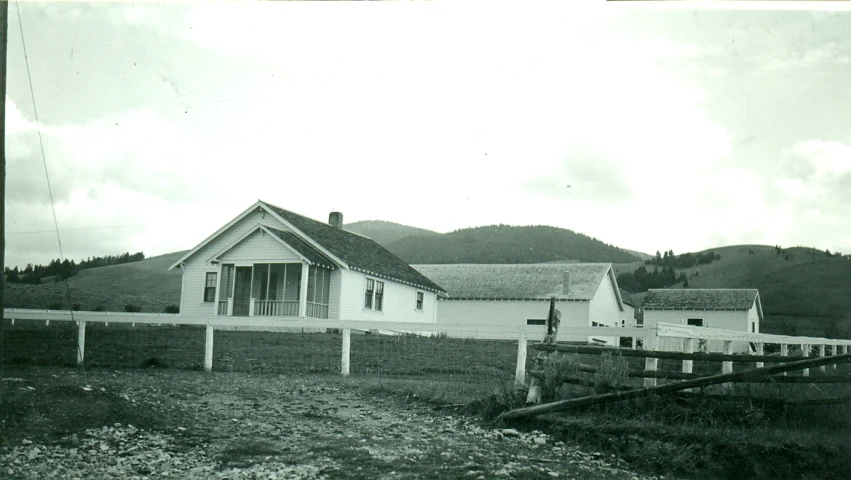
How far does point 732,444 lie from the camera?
27.9ft

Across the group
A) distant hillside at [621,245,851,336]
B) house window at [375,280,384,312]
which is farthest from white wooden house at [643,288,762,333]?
house window at [375,280,384,312]

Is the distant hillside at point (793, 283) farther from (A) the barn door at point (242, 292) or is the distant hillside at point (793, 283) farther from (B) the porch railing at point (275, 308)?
(A) the barn door at point (242, 292)

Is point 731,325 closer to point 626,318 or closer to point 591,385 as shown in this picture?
point 626,318

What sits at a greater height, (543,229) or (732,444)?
(543,229)

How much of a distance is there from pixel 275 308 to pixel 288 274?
160 centimetres

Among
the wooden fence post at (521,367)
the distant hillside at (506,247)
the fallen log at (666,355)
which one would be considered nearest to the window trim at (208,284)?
the wooden fence post at (521,367)

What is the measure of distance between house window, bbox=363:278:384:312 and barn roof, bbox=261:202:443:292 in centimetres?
47

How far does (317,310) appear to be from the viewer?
29312mm


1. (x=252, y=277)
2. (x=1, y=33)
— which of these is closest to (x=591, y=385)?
(x=1, y=33)

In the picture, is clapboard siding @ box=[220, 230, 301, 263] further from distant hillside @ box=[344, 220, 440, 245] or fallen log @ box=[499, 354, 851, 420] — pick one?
distant hillside @ box=[344, 220, 440, 245]

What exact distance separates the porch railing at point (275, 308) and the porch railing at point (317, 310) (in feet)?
1.81

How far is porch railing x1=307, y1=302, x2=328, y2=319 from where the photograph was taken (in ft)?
94.6

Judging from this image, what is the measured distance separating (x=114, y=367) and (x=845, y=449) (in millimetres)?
13080

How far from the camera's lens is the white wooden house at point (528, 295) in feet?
136
